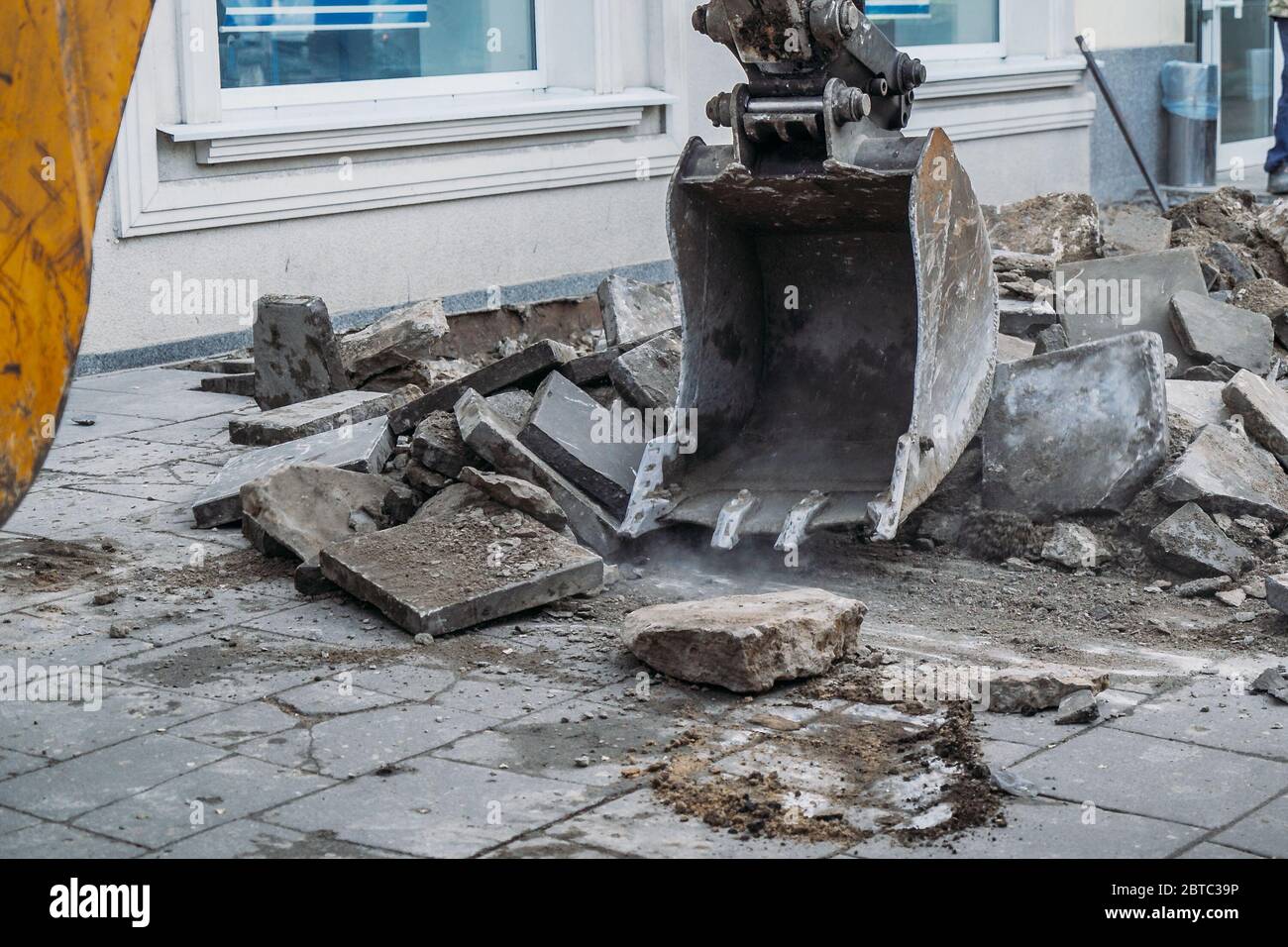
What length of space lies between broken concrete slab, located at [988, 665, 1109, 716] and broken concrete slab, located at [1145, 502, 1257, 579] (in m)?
1.28

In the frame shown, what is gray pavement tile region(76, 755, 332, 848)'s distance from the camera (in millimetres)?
3467

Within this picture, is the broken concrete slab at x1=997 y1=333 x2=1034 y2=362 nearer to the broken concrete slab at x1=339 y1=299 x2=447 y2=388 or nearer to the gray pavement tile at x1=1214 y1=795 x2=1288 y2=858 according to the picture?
the broken concrete slab at x1=339 y1=299 x2=447 y2=388

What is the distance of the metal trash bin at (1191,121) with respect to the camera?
45.3 feet

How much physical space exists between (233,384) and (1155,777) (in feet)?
17.1

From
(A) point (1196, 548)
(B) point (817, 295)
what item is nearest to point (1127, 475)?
(A) point (1196, 548)

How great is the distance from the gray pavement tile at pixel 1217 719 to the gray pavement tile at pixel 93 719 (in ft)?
7.61

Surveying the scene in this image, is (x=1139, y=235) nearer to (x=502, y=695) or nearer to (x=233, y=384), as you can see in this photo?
(x=233, y=384)

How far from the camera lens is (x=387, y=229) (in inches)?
352

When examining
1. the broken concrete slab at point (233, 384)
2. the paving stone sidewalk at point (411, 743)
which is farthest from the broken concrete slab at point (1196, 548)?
the broken concrete slab at point (233, 384)

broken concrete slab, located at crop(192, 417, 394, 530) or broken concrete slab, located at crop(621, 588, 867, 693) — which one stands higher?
broken concrete slab, located at crop(192, 417, 394, 530)

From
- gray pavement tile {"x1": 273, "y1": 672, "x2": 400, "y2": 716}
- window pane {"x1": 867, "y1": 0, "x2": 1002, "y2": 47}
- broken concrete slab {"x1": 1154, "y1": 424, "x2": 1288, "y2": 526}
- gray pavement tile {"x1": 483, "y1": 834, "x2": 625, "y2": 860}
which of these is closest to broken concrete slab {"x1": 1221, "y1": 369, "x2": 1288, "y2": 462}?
broken concrete slab {"x1": 1154, "y1": 424, "x2": 1288, "y2": 526}

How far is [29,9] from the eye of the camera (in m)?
2.72
